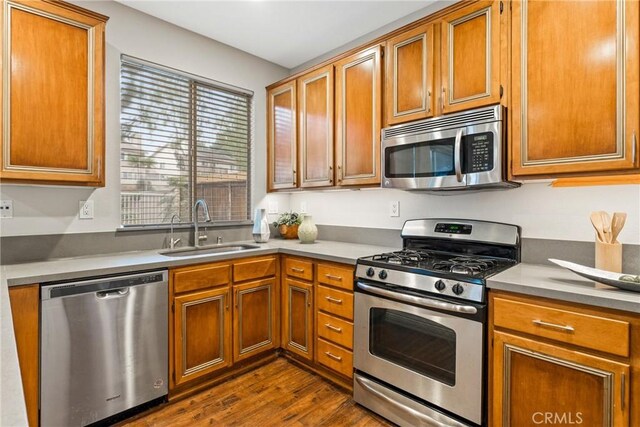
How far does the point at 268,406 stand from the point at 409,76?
7.66 ft

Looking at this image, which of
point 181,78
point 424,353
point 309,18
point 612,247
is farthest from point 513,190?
point 181,78

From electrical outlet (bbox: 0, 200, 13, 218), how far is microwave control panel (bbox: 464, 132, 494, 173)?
2.69 metres

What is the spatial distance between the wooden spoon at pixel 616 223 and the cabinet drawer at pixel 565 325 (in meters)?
0.54

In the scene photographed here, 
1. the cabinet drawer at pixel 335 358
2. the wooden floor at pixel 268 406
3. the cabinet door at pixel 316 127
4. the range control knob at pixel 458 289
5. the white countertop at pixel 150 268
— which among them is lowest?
the wooden floor at pixel 268 406

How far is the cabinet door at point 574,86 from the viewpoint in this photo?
150 cm

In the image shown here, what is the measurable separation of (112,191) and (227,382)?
160 cm

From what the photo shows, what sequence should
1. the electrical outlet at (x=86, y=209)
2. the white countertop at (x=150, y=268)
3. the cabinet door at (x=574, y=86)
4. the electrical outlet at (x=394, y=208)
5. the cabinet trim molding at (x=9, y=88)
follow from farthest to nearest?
the electrical outlet at (x=394, y=208) → the electrical outlet at (x=86, y=209) → the cabinet trim molding at (x=9, y=88) → the cabinet door at (x=574, y=86) → the white countertop at (x=150, y=268)

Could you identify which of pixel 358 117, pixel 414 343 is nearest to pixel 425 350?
pixel 414 343

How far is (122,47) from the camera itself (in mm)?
2420

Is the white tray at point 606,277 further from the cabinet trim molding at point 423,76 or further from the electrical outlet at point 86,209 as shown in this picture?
the electrical outlet at point 86,209

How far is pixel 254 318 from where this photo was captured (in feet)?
8.50

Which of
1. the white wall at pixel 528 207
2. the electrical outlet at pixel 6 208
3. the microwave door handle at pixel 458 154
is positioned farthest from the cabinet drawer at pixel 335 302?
the electrical outlet at pixel 6 208

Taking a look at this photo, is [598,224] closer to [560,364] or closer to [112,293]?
[560,364]

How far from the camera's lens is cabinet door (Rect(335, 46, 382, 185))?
7.94ft
